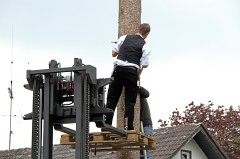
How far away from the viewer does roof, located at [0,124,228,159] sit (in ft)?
71.9

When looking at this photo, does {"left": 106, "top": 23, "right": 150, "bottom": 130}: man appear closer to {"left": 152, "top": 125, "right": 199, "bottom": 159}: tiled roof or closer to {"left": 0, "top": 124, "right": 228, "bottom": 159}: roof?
{"left": 0, "top": 124, "right": 228, "bottom": 159}: roof

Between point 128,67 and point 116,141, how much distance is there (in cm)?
97

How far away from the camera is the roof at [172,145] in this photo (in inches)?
863

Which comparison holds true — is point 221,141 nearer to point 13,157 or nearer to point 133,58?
point 13,157

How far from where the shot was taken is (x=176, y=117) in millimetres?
39875

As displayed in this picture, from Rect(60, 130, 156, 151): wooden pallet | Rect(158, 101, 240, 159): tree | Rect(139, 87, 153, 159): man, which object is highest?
Rect(158, 101, 240, 159): tree

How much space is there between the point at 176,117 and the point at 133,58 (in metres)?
31.6

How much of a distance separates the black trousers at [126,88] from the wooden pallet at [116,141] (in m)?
0.28

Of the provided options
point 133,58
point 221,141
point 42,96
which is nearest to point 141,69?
point 133,58

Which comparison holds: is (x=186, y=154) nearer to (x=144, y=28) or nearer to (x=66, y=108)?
(x=144, y=28)

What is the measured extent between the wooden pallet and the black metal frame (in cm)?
80

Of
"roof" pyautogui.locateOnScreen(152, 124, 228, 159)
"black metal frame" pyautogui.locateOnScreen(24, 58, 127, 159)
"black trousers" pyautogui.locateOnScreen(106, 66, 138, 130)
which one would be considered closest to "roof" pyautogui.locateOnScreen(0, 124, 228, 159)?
"roof" pyautogui.locateOnScreen(152, 124, 228, 159)

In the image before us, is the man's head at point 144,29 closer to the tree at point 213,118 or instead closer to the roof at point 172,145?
the roof at point 172,145

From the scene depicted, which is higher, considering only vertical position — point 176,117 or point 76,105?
point 176,117
